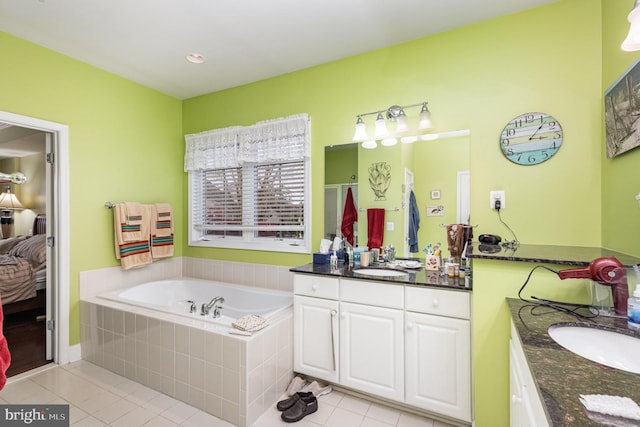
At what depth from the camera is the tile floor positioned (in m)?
1.80

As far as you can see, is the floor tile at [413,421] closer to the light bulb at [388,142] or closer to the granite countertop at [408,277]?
the granite countertop at [408,277]

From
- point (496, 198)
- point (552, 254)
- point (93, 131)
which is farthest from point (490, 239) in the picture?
point (93, 131)

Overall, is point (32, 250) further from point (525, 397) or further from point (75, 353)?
point (525, 397)

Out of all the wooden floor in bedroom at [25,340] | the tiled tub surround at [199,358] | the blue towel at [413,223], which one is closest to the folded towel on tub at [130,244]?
the tiled tub surround at [199,358]

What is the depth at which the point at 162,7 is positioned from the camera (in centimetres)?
192

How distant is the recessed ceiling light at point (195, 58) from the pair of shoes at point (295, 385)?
2.80 metres

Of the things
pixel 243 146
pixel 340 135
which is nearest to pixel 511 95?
pixel 340 135

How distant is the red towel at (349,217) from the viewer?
2.51 m

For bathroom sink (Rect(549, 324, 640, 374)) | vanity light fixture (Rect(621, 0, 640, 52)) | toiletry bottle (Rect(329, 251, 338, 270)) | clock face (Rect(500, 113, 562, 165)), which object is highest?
vanity light fixture (Rect(621, 0, 640, 52))

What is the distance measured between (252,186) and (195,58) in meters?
1.27

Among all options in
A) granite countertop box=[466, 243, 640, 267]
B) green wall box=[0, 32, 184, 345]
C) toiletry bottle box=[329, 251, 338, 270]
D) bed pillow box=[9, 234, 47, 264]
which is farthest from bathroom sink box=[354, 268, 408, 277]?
bed pillow box=[9, 234, 47, 264]

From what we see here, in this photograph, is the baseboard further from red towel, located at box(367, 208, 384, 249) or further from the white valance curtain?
red towel, located at box(367, 208, 384, 249)

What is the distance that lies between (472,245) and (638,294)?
84cm

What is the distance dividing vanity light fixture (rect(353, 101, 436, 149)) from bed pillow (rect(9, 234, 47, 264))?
14.5 ft
